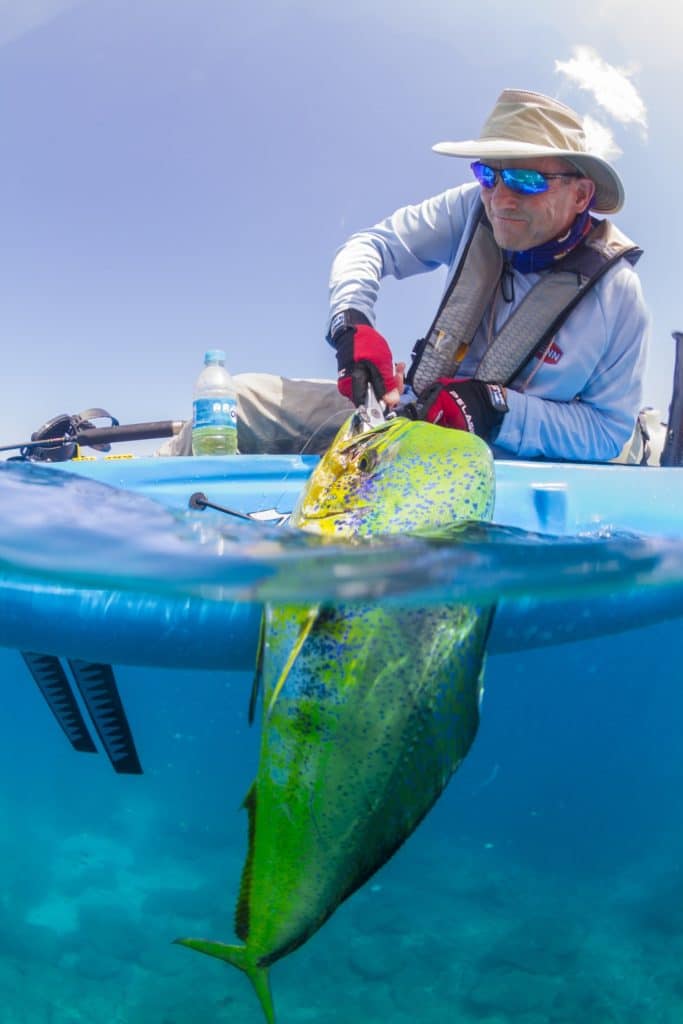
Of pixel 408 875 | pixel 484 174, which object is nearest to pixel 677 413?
pixel 484 174

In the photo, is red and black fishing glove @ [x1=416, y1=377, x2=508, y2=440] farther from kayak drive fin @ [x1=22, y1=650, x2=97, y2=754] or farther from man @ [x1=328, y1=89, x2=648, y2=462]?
kayak drive fin @ [x1=22, y1=650, x2=97, y2=754]

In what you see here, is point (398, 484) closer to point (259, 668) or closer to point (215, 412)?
point (259, 668)

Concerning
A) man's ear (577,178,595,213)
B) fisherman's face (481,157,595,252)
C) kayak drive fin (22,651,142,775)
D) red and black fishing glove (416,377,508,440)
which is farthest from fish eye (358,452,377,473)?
man's ear (577,178,595,213)

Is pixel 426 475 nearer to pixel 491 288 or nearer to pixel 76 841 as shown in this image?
pixel 76 841

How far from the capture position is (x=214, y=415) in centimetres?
351

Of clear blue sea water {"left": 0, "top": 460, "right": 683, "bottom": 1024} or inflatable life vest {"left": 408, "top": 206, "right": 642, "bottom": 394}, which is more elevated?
inflatable life vest {"left": 408, "top": 206, "right": 642, "bottom": 394}

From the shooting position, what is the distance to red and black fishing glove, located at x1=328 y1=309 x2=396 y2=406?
330 cm

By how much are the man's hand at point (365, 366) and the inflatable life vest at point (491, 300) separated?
1.13 ft

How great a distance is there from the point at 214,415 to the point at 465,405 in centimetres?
121

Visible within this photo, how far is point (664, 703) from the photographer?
217cm

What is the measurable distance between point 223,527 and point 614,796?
1.48m

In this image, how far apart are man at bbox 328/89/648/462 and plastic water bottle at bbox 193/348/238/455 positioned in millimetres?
561

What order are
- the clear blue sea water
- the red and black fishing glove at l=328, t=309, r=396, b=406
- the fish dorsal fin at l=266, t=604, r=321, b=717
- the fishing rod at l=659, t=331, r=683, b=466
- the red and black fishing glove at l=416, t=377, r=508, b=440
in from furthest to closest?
the fishing rod at l=659, t=331, r=683, b=466 < the red and black fishing glove at l=328, t=309, r=396, b=406 < the red and black fishing glove at l=416, t=377, r=508, b=440 < the clear blue sea water < the fish dorsal fin at l=266, t=604, r=321, b=717

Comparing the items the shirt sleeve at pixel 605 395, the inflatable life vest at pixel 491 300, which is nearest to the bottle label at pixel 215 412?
the inflatable life vest at pixel 491 300
